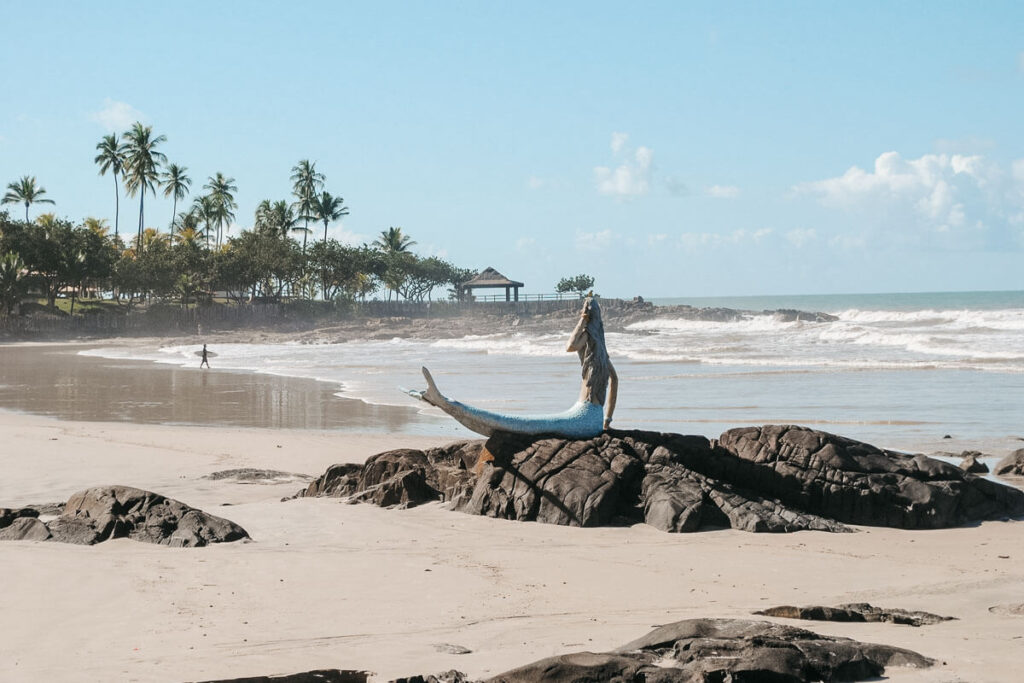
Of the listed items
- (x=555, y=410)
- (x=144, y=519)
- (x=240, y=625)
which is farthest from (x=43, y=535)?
(x=555, y=410)

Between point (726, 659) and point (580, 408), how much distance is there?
19.4ft

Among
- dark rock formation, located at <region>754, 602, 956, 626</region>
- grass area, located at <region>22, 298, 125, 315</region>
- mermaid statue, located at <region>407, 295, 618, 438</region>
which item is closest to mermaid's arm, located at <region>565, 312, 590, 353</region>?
mermaid statue, located at <region>407, 295, 618, 438</region>

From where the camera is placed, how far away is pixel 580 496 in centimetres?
996

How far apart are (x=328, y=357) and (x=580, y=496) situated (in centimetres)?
3449

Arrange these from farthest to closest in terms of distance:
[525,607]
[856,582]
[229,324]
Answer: [229,324], [856,582], [525,607]

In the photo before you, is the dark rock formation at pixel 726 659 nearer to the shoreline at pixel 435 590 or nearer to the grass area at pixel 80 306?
the shoreline at pixel 435 590

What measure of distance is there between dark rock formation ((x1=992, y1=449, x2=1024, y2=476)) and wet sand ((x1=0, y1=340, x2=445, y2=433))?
9.00 metres

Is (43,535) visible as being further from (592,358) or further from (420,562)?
(592,358)

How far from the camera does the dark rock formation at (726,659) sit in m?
5.05

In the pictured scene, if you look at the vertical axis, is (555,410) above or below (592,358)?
below

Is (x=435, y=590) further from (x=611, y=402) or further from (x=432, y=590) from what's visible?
(x=611, y=402)

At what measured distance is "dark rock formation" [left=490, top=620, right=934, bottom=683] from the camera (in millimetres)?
5047

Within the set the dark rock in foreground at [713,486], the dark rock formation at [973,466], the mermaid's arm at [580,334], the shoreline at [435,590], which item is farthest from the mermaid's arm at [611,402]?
the dark rock formation at [973,466]

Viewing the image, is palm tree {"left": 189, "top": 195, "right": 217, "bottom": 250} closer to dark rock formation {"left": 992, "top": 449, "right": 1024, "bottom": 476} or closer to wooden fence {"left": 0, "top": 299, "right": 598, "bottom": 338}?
wooden fence {"left": 0, "top": 299, "right": 598, "bottom": 338}
